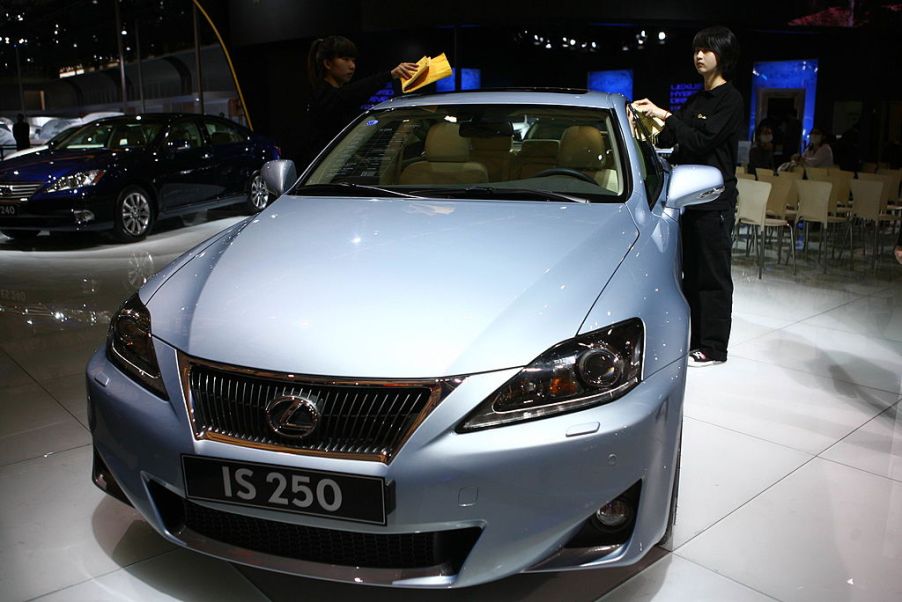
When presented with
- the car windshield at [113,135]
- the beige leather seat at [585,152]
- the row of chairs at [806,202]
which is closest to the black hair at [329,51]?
the beige leather seat at [585,152]

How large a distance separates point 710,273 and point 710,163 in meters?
0.54

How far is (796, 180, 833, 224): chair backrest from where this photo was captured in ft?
21.4

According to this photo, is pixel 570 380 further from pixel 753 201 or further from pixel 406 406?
pixel 753 201

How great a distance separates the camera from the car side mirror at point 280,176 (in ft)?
9.50

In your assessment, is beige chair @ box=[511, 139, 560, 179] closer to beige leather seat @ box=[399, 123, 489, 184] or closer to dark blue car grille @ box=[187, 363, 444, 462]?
beige leather seat @ box=[399, 123, 489, 184]

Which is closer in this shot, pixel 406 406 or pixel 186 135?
pixel 406 406

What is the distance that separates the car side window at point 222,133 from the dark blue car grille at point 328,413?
23.0ft

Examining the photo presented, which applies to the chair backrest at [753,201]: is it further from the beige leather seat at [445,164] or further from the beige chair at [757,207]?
the beige leather seat at [445,164]

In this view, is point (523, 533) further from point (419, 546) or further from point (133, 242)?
point (133, 242)

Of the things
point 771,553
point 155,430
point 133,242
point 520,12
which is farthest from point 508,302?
point 520,12

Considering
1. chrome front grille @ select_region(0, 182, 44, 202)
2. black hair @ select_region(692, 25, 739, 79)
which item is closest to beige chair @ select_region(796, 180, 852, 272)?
black hair @ select_region(692, 25, 739, 79)

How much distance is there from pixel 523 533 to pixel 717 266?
8.59 feet

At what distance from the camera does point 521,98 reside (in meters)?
3.02

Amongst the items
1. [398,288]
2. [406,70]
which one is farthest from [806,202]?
[398,288]
